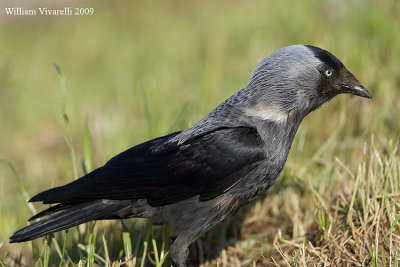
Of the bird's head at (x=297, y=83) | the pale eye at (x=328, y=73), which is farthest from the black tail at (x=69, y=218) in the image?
the pale eye at (x=328, y=73)

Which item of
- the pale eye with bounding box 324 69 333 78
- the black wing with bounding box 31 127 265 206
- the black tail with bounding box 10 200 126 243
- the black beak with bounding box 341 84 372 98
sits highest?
the pale eye with bounding box 324 69 333 78

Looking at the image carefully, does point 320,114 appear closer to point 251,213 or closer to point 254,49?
point 251,213

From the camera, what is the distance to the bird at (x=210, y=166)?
3.50 m

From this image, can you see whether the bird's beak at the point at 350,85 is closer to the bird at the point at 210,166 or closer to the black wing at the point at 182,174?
the bird at the point at 210,166

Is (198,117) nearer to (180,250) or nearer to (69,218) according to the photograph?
(180,250)

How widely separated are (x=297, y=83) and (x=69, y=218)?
1.84 meters

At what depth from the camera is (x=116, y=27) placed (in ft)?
32.5

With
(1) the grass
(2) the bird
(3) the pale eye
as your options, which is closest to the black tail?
(2) the bird

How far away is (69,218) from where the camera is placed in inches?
140

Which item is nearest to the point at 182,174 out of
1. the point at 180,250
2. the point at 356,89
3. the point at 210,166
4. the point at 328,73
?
the point at 210,166

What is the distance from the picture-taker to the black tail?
3435mm

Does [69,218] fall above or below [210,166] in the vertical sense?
below

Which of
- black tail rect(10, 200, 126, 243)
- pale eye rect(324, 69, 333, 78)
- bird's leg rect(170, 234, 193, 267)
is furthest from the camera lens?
pale eye rect(324, 69, 333, 78)

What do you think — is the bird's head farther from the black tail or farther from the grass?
the black tail
